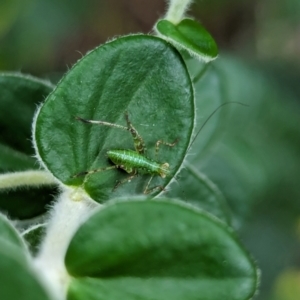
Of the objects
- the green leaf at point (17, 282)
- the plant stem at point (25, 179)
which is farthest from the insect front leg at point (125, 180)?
the green leaf at point (17, 282)

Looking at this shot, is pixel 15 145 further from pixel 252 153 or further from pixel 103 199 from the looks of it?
pixel 252 153

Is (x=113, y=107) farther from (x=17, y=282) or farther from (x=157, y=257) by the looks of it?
(x=17, y=282)

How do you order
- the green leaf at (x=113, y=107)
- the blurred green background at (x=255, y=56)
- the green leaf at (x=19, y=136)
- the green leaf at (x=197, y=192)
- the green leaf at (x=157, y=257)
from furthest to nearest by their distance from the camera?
the blurred green background at (x=255, y=56)
the green leaf at (x=197, y=192)
the green leaf at (x=19, y=136)
the green leaf at (x=113, y=107)
the green leaf at (x=157, y=257)

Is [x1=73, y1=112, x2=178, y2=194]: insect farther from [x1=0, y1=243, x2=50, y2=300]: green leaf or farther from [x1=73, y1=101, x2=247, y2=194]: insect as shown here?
[x1=0, y1=243, x2=50, y2=300]: green leaf

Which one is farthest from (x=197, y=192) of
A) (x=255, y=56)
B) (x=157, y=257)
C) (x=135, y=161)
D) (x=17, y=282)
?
(x=255, y=56)

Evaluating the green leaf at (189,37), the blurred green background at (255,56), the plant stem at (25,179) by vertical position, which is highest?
the green leaf at (189,37)

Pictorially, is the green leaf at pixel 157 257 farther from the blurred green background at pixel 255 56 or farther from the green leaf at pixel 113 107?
the blurred green background at pixel 255 56

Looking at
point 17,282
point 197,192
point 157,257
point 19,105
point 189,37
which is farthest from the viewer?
point 197,192
